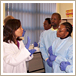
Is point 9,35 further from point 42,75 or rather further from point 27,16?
point 27,16

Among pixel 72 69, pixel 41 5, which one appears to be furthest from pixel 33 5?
pixel 72 69

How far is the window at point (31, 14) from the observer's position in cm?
374

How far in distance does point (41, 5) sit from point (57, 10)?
2.17 feet

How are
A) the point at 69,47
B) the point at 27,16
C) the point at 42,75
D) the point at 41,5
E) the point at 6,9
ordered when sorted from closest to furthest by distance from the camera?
the point at 42,75, the point at 69,47, the point at 6,9, the point at 27,16, the point at 41,5

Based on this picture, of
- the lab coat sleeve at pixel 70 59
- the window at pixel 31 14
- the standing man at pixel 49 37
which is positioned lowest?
the lab coat sleeve at pixel 70 59

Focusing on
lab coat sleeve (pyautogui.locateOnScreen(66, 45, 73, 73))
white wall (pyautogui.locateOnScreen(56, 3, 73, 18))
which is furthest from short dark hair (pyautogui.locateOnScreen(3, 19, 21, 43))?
white wall (pyautogui.locateOnScreen(56, 3, 73, 18))

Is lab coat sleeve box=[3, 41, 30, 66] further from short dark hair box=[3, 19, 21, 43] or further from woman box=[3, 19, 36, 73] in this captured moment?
short dark hair box=[3, 19, 21, 43]

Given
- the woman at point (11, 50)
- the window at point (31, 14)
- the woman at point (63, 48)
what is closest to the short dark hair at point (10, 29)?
the woman at point (11, 50)

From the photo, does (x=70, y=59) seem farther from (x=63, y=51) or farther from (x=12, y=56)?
(x=12, y=56)

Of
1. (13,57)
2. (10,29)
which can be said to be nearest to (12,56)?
(13,57)

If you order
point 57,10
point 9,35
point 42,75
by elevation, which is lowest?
point 42,75

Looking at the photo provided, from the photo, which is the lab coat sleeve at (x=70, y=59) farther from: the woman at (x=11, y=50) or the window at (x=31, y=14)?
the window at (x=31, y=14)

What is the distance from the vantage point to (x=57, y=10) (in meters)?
4.45

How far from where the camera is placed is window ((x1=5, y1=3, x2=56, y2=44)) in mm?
3744
